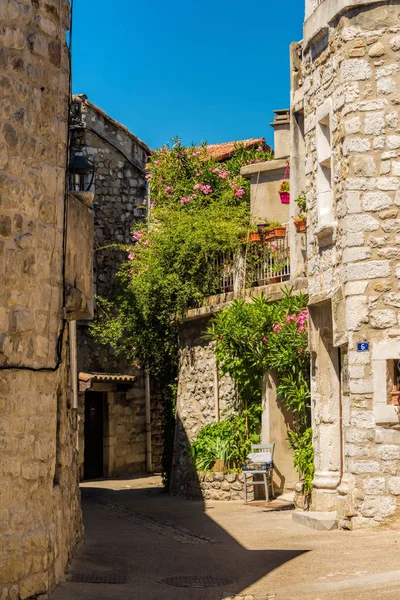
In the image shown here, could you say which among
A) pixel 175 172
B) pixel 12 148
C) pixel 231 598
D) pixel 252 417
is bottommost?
pixel 231 598

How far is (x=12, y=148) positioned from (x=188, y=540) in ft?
18.3

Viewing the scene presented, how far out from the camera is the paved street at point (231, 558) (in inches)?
307

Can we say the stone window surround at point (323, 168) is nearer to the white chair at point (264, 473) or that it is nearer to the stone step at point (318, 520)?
the stone step at point (318, 520)

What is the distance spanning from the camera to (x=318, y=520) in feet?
37.6

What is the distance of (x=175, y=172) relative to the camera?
20797mm

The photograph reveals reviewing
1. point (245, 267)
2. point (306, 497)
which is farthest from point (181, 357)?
point (306, 497)

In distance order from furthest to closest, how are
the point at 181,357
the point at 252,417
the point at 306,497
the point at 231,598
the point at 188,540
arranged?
1. the point at 181,357
2. the point at 252,417
3. the point at 306,497
4. the point at 188,540
5. the point at 231,598

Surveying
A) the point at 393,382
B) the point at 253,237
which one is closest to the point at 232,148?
the point at 253,237

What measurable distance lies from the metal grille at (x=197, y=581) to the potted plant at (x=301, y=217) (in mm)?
7028

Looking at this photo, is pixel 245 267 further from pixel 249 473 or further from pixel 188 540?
pixel 188 540

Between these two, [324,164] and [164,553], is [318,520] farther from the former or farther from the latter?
[324,164]

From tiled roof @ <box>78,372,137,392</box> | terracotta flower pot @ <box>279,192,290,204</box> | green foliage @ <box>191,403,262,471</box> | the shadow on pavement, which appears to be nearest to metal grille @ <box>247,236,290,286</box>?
terracotta flower pot @ <box>279,192,290,204</box>

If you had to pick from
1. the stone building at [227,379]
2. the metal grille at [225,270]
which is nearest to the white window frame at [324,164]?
the stone building at [227,379]

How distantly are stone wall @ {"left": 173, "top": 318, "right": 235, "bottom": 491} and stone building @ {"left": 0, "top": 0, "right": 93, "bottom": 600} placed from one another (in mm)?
8737
